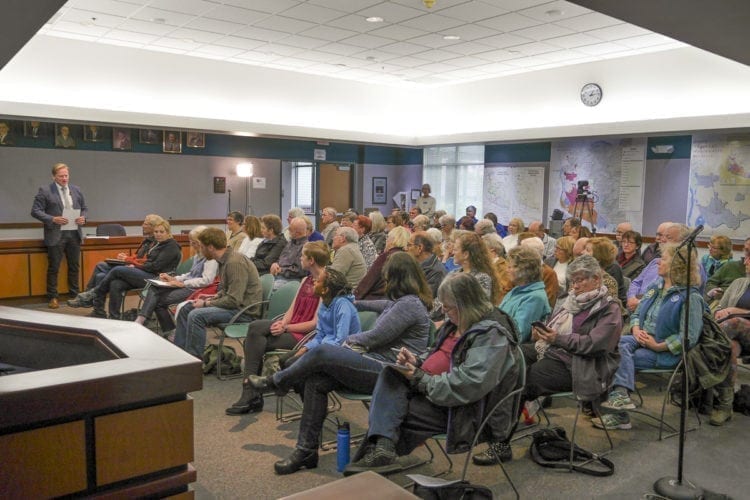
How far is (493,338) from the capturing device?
119 inches

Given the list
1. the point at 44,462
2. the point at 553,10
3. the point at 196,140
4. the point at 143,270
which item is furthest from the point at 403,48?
the point at 44,462

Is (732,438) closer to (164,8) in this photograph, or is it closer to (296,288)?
(296,288)

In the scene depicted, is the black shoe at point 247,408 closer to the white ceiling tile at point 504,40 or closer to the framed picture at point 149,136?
the white ceiling tile at point 504,40

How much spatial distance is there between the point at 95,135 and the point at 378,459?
8.66m

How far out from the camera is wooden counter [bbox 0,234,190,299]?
315 inches

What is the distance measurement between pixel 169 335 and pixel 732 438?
5189mm

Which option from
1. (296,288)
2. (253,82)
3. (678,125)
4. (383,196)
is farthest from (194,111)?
(678,125)

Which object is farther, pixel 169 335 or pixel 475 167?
pixel 475 167

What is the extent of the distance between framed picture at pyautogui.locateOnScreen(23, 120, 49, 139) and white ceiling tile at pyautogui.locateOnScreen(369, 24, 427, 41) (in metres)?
5.40

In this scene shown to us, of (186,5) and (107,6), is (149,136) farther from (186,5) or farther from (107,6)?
(186,5)

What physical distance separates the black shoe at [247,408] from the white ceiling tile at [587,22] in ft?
18.2

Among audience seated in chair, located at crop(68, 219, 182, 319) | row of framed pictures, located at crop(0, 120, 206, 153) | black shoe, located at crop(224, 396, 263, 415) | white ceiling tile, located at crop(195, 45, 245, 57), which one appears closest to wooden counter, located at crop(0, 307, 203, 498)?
black shoe, located at crop(224, 396, 263, 415)

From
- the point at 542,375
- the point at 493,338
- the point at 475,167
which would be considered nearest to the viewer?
the point at 493,338

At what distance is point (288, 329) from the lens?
4551 mm
